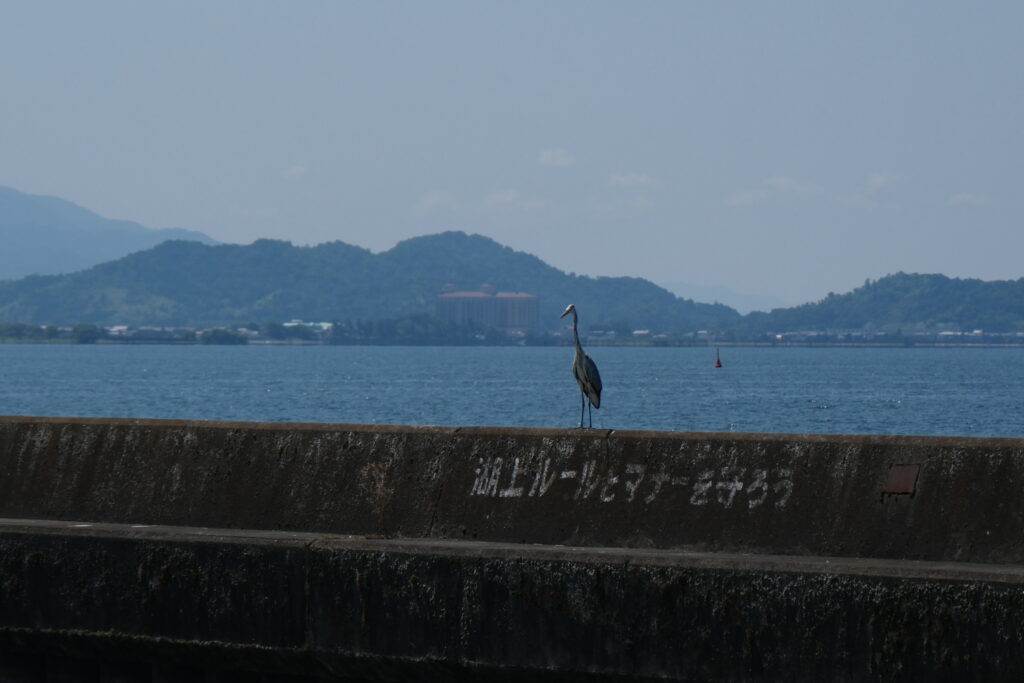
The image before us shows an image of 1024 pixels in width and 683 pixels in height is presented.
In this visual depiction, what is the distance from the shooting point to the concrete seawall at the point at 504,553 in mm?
6461

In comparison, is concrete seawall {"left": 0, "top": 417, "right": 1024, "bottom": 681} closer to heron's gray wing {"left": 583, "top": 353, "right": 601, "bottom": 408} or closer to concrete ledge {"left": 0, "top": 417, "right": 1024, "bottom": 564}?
concrete ledge {"left": 0, "top": 417, "right": 1024, "bottom": 564}

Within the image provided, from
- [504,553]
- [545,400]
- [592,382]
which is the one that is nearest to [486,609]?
[504,553]

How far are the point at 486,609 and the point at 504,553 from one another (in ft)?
0.85

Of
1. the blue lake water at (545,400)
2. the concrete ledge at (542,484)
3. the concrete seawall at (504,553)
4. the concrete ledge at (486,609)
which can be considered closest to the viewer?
the concrete ledge at (486,609)

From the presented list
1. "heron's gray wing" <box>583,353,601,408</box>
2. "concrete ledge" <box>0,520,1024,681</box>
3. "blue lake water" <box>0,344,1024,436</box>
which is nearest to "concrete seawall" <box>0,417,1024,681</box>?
"concrete ledge" <box>0,520,1024,681</box>

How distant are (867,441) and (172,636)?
11.1 ft

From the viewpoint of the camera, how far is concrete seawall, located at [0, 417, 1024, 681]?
646 cm

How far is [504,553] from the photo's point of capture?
23.0 feet

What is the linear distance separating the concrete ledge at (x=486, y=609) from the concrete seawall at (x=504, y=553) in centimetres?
1

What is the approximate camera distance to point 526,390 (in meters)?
89.7

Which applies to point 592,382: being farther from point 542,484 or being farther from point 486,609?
point 486,609

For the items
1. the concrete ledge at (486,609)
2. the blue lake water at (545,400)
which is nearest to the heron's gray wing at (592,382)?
the concrete ledge at (486,609)

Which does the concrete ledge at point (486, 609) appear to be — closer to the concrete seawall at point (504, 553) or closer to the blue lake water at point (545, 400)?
the concrete seawall at point (504, 553)

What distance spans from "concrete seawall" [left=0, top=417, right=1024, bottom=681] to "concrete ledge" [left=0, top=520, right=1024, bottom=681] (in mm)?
10
